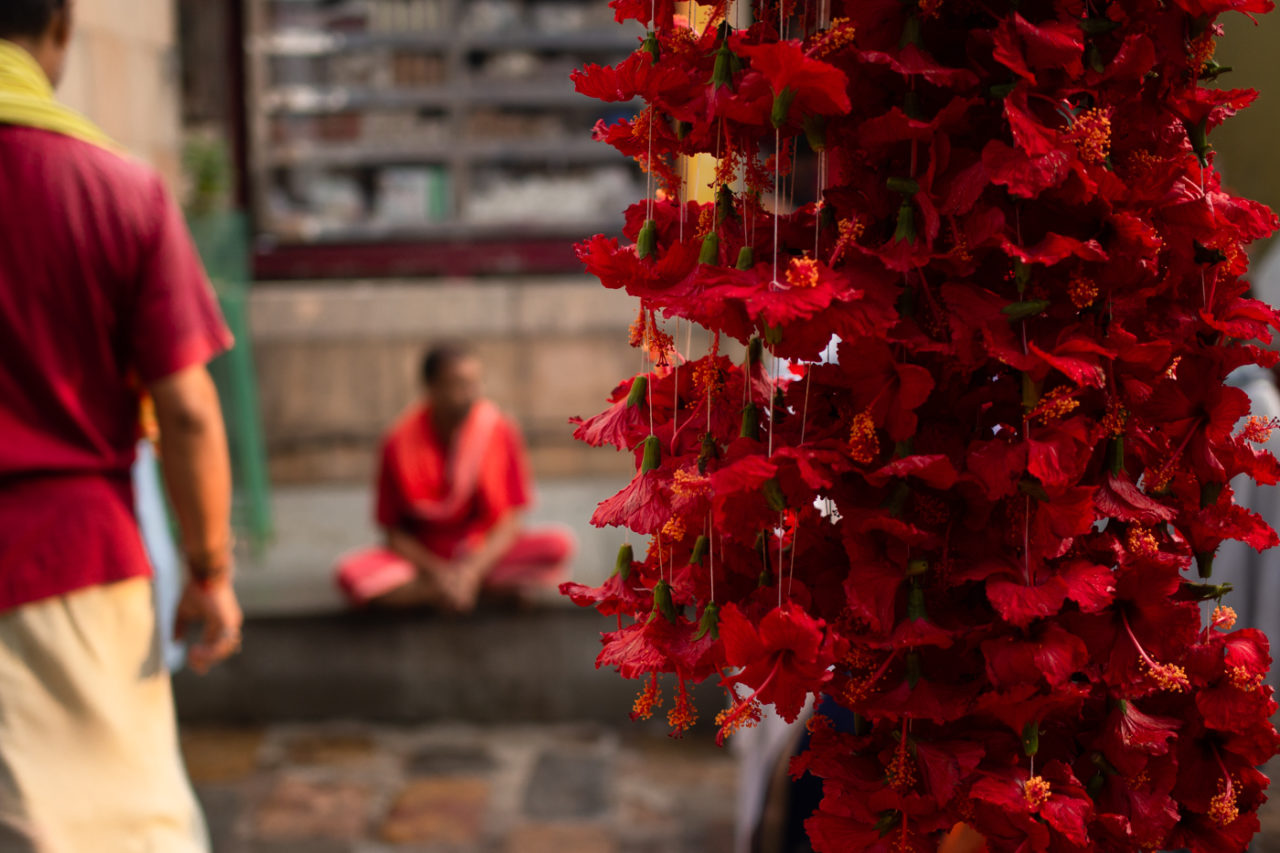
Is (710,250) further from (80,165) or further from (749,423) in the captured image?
(80,165)

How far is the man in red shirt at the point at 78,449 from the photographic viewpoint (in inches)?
73.5

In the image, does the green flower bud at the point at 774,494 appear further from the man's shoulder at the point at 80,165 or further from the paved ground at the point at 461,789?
the paved ground at the point at 461,789

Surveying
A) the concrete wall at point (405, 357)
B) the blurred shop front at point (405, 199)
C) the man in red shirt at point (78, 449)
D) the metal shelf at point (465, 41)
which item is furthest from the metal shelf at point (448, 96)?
the man in red shirt at point (78, 449)

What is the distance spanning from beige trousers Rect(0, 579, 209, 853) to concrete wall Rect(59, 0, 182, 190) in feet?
11.4

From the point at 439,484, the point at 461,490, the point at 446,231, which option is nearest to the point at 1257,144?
the point at 461,490

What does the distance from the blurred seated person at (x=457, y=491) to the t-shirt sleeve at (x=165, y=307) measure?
2.39m

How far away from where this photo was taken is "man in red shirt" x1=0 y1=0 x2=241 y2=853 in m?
1.87

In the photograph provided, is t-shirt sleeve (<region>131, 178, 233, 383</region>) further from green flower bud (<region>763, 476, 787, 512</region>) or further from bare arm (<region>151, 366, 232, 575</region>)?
green flower bud (<region>763, 476, 787, 512</region>)

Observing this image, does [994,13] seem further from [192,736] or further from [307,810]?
[192,736]

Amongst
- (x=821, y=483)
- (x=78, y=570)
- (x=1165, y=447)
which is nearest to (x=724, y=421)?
(x=821, y=483)

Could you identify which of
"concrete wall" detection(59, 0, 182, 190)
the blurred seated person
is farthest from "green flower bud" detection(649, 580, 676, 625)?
"concrete wall" detection(59, 0, 182, 190)

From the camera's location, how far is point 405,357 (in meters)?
6.30

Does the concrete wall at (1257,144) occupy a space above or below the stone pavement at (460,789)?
above

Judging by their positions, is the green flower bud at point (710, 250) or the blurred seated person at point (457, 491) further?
the blurred seated person at point (457, 491)
